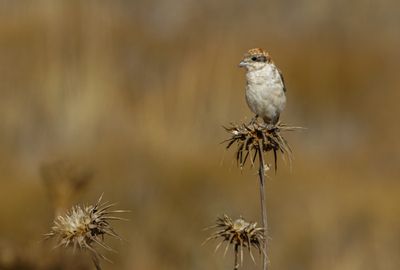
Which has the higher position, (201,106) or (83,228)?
(201,106)

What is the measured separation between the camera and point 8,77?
19828 millimetres

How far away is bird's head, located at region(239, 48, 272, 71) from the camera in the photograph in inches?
261

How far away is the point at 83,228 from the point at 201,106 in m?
14.7

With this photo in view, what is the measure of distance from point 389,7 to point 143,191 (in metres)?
6.40

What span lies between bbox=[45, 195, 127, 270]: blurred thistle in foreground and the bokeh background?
11.5 metres

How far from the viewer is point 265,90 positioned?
6957 millimetres

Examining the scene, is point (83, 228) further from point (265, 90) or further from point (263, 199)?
point (265, 90)

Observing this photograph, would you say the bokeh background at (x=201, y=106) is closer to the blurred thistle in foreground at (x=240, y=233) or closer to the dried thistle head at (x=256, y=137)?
the dried thistle head at (x=256, y=137)

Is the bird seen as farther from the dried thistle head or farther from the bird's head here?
the dried thistle head

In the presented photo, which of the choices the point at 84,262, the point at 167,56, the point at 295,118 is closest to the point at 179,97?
the point at 167,56

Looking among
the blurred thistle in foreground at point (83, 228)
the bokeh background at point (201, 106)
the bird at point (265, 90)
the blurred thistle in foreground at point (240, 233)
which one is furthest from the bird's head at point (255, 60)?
the bokeh background at point (201, 106)

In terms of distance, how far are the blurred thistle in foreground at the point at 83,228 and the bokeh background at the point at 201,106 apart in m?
11.5

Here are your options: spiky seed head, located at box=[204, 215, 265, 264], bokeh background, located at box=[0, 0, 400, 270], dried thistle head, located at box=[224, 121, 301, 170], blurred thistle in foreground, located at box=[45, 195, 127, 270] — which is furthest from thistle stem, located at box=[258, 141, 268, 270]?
bokeh background, located at box=[0, 0, 400, 270]

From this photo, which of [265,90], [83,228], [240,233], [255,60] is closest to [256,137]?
[240,233]
